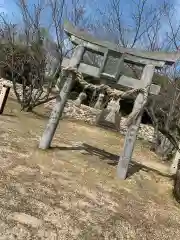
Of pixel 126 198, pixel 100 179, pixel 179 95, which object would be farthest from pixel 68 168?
pixel 179 95

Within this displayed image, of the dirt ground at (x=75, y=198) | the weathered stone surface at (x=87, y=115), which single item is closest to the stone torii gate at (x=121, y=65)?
the dirt ground at (x=75, y=198)

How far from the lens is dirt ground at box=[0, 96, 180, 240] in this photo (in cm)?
356

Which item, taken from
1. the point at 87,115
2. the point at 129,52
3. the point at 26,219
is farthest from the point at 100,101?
the point at 26,219

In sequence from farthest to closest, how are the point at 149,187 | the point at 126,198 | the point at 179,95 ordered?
the point at 179,95
the point at 149,187
the point at 126,198

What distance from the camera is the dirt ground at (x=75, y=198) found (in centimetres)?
356

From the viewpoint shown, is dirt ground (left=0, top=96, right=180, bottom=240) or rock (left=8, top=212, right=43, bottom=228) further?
dirt ground (left=0, top=96, right=180, bottom=240)

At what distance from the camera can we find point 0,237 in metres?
3.03

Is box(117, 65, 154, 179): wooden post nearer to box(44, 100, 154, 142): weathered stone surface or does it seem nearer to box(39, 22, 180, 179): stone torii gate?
box(39, 22, 180, 179): stone torii gate

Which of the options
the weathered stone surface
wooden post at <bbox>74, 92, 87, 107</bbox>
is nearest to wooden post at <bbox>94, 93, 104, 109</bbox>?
wooden post at <bbox>74, 92, 87, 107</bbox>

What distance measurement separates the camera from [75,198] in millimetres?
4484

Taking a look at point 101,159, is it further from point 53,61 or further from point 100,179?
point 53,61

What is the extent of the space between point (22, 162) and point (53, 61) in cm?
1186

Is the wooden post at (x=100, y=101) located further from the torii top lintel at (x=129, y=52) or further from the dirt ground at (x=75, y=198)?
the torii top lintel at (x=129, y=52)

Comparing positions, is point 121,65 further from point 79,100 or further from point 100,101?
point 100,101
